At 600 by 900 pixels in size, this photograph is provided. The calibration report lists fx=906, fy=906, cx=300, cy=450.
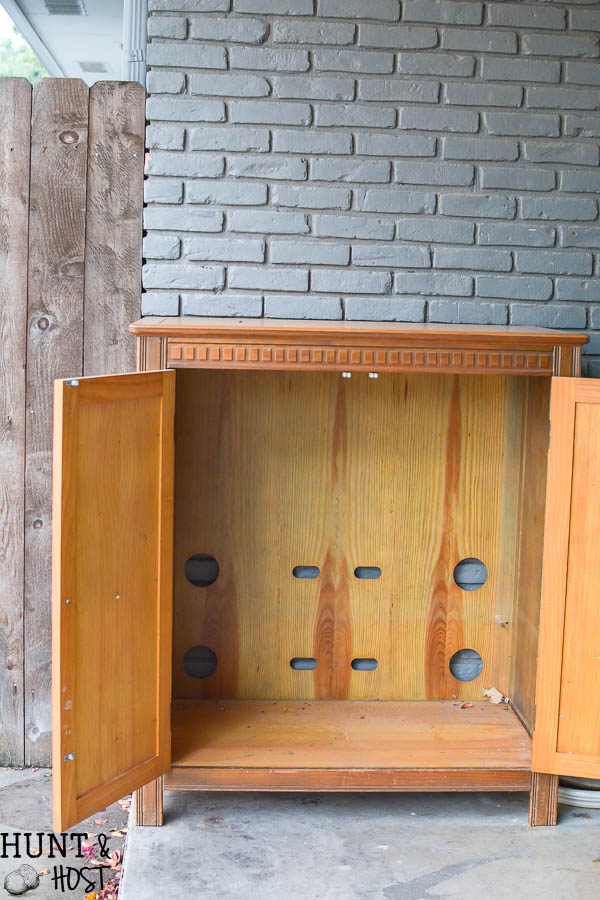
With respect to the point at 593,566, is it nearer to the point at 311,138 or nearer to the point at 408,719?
the point at 408,719

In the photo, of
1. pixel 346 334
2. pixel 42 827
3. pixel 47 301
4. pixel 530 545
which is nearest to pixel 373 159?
pixel 346 334

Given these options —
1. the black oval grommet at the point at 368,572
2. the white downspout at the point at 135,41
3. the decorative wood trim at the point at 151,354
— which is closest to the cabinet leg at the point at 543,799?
the black oval grommet at the point at 368,572

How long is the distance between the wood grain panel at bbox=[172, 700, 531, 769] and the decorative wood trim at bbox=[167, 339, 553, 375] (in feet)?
3.46

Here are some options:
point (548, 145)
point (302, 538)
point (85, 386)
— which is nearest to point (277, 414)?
point (302, 538)

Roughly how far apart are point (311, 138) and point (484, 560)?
139 cm

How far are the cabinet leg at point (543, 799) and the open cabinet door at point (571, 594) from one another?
7 centimetres

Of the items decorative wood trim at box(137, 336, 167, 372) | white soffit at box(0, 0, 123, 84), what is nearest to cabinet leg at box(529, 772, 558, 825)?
decorative wood trim at box(137, 336, 167, 372)

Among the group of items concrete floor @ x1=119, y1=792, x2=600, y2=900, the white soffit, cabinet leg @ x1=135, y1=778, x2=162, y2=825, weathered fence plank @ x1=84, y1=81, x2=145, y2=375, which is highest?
the white soffit

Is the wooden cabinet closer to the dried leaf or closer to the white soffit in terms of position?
the dried leaf

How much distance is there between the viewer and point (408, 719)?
2.74 metres

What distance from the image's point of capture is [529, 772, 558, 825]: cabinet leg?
2.46 meters

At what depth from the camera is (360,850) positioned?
7.66 ft

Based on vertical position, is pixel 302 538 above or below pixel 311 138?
below

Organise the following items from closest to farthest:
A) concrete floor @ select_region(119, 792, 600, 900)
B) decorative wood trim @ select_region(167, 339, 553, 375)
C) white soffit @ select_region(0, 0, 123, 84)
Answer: concrete floor @ select_region(119, 792, 600, 900) < decorative wood trim @ select_region(167, 339, 553, 375) < white soffit @ select_region(0, 0, 123, 84)
